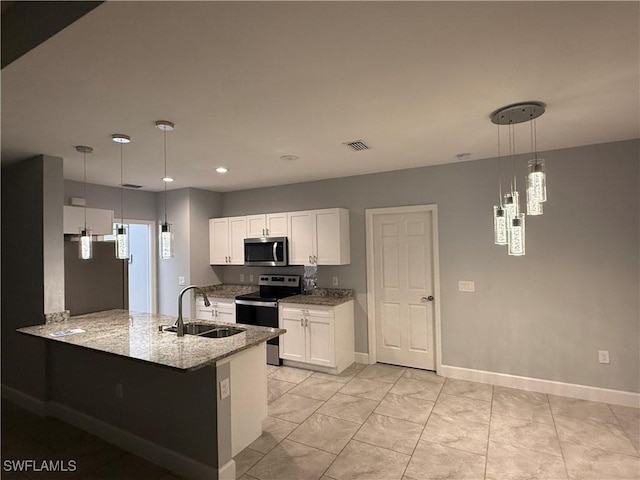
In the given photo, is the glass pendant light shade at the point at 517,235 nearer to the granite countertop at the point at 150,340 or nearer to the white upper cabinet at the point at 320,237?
the granite countertop at the point at 150,340

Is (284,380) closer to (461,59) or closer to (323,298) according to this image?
(323,298)

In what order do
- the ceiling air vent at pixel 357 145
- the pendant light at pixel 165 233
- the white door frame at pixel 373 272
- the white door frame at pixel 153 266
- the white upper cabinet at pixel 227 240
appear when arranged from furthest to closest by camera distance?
the white door frame at pixel 153 266, the white upper cabinet at pixel 227 240, the white door frame at pixel 373 272, the ceiling air vent at pixel 357 145, the pendant light at pixel 165 233

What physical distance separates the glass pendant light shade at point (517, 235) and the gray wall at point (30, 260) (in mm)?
4020

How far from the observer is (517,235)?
89.5 inches

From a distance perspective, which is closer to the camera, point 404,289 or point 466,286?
point 466,286

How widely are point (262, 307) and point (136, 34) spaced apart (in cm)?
367

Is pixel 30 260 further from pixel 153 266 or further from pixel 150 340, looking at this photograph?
pixel 153 266

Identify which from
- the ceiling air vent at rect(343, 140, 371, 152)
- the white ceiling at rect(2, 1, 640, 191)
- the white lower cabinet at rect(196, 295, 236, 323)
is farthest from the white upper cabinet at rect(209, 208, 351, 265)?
the white ceiling at rect(2, 1, 640, 191)

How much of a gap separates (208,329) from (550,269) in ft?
11.4

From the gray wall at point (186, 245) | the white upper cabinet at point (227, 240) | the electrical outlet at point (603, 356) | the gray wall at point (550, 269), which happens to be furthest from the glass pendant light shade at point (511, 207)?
the gray wall at point (186, 245)

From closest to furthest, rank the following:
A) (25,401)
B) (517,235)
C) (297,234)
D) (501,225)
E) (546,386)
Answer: (517,235) → (501,225) → (25,401) → (546,386) → (297,234)

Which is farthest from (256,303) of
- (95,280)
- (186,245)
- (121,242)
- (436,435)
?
(436,435)

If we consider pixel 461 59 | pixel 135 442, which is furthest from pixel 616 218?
pixel 135 442

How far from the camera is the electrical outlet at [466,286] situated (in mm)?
3918
